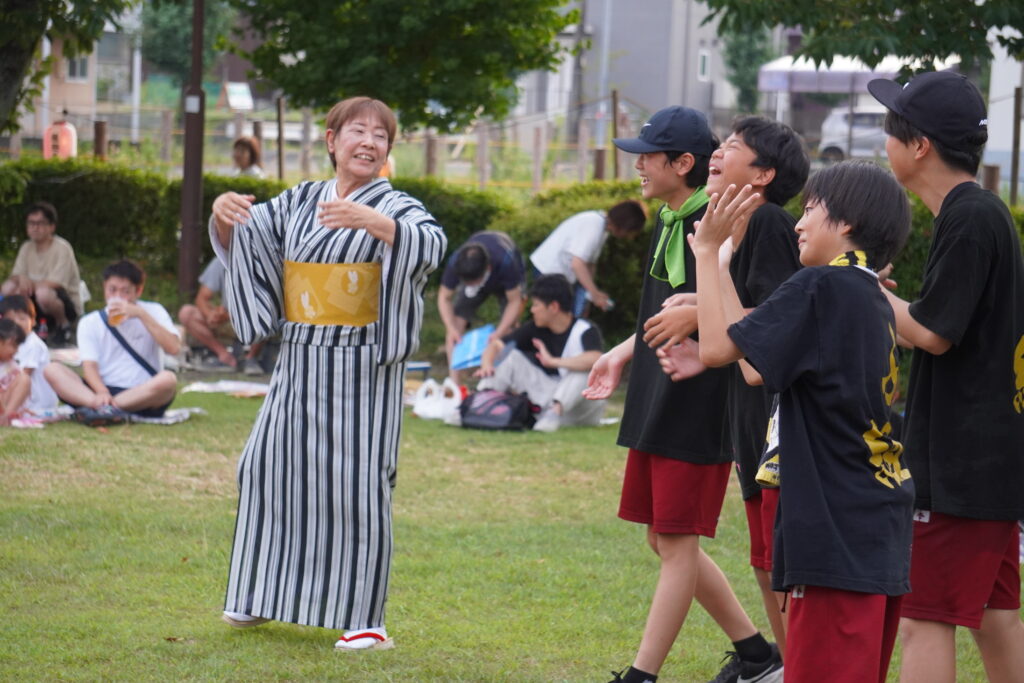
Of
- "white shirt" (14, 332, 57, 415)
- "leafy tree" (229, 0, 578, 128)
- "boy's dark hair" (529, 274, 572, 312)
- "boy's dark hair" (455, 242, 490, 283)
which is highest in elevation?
"leafy tree" (229, 0, 578, 128)

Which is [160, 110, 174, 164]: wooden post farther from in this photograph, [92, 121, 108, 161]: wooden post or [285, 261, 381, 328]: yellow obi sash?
[285, 261, 381, 328]: yellow obi sash

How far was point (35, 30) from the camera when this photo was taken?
7484mm

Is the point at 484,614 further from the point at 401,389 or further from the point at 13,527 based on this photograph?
the point at 13,527

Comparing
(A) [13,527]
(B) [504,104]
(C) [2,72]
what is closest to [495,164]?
(B) [504,104]

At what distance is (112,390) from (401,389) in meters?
4.33

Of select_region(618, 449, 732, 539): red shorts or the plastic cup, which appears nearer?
select_region(618, 449, 732, 539): red shorts

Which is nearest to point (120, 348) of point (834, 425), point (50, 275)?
point (50, 275)

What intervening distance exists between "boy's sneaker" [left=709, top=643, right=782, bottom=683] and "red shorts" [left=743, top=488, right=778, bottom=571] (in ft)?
1.26

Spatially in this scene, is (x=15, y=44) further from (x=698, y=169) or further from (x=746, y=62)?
(x=746, y=62)

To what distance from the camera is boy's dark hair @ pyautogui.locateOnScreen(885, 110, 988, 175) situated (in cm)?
314

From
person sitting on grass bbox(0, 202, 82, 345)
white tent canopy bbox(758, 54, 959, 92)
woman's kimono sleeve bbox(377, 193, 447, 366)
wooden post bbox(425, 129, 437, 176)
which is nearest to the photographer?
woman's kimono sleeve bbox(377, 193, 447, 366)

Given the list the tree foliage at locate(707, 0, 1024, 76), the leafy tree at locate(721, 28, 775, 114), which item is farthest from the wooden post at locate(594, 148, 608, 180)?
the leafy tree at locate(721, 28, 775, 114)

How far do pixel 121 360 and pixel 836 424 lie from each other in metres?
6.32

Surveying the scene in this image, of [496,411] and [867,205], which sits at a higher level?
[867,205]
